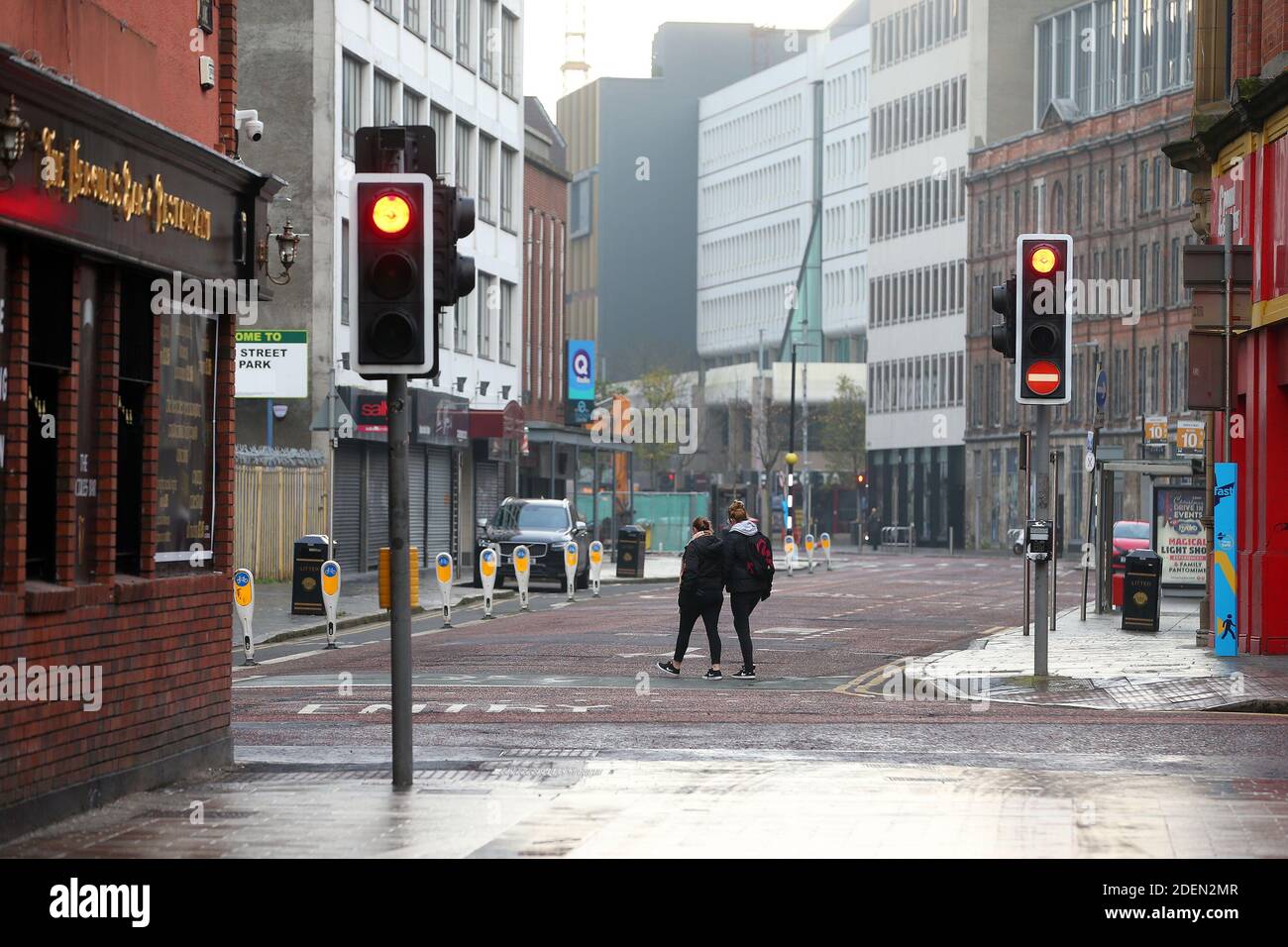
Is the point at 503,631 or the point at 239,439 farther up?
the point at 239,439

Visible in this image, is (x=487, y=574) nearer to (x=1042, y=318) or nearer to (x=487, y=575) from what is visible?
(x=487, y=575)

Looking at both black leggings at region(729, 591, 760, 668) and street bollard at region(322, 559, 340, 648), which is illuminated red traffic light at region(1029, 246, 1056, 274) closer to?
black leggings at region(729, 591, 760, 668)

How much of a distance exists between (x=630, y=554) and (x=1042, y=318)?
30022mm

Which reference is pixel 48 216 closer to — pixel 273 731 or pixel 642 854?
pixel 642 854

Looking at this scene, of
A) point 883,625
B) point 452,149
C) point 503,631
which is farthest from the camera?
point 452,149

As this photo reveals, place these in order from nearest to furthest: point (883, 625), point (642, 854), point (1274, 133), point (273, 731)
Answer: point (642, 854) → point (273, 731) → point (1274, 133) → point (883, 625)

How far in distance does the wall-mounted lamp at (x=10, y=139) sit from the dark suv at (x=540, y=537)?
3297 cm

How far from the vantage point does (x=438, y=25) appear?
58469 mm

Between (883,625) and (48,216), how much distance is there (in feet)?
73.7

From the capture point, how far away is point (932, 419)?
104 meters

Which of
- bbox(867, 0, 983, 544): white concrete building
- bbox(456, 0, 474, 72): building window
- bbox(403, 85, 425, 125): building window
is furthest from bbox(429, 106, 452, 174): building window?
bbox(867, 0, 983, 544): white concrete building

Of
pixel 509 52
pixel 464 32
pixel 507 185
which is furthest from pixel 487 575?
pixel 509 52

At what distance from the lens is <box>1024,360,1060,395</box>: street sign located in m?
20.6
